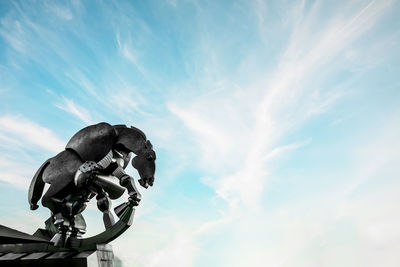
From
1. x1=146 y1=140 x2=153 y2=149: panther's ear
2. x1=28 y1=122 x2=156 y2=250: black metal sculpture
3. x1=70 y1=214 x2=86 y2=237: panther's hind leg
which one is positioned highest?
x1=146 y1=140 x2=153 y2=149: panther's ear

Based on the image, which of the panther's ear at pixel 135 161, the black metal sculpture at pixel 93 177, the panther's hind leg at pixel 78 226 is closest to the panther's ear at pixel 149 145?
the black metal sculpture at pixel 93 177

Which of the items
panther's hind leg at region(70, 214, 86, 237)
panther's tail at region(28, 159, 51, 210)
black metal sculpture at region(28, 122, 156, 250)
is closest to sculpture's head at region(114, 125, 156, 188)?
black metal sculpture at region(28, 122, 156, 250)

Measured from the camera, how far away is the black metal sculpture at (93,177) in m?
6.04

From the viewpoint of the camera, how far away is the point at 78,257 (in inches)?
203

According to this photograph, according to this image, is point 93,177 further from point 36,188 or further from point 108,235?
point 36,188

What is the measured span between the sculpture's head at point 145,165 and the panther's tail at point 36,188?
1.68 m

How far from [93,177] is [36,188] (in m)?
1.45

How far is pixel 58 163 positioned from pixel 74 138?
20.0 inches

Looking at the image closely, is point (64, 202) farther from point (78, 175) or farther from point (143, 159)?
point (143, 159)

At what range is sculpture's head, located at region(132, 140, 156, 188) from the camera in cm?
639

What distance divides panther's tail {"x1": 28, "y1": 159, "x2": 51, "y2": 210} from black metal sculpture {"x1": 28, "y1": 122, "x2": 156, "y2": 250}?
2 centimetres

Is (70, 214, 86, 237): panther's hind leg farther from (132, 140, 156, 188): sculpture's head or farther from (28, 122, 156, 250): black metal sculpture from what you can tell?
(132, 140, 156, 188): sculpture's head

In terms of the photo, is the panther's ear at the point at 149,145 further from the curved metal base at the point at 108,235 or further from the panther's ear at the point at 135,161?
the curved metal base at the point at 108,235

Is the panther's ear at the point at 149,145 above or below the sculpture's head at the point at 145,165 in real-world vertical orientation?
above
